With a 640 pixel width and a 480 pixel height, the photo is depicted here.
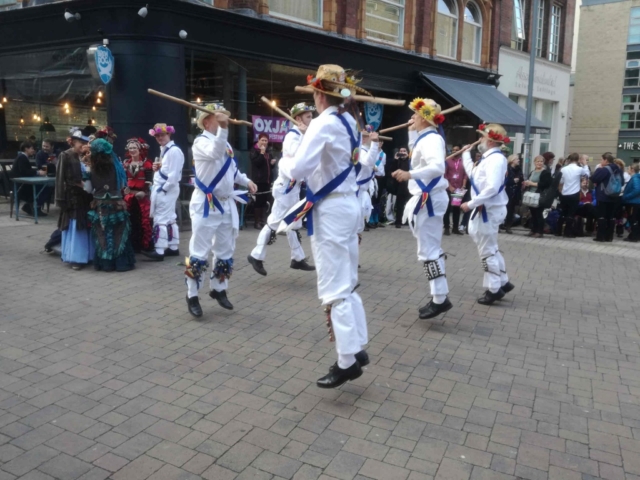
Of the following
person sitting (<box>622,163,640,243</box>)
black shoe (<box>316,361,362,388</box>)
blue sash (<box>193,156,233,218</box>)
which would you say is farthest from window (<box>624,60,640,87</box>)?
black shoe (<box>316,361,362,388</box>)

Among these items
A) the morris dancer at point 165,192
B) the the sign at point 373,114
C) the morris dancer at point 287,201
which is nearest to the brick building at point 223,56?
the the sign at point 373,114

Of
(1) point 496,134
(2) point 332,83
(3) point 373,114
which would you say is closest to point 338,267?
(2) point 332,83

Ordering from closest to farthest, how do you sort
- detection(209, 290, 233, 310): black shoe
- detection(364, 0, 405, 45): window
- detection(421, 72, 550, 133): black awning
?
detection(209, 290, 233, 310): black shoe
detection(364, 0, 405, 45): window
detection(421, 72, 550, 133): black awning

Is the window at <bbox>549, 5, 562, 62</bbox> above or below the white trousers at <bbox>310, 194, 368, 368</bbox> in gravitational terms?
above

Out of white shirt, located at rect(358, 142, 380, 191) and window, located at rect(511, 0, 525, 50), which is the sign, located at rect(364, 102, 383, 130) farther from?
white shirt, located at rect(358, 142, 380, 191)

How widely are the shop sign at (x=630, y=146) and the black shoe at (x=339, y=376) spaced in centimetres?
4382

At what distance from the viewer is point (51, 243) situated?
813 centimetres

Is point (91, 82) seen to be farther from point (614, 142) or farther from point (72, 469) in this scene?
point (614, 142)

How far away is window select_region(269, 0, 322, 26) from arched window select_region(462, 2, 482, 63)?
6.74m

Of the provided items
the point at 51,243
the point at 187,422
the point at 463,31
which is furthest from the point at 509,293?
the point at 463,31

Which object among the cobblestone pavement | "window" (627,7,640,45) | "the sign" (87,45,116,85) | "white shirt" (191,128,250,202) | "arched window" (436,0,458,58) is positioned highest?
"window" (627,7,640,45)

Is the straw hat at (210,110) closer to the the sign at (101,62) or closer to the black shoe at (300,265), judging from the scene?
the black shoe at (300,265)

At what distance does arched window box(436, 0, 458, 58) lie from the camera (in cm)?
1733

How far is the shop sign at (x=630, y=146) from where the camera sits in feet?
133
